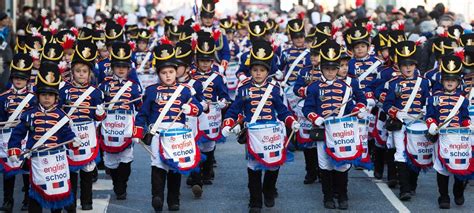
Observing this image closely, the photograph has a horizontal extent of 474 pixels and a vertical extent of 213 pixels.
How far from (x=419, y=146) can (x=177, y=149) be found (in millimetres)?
2863

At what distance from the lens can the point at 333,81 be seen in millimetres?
15227

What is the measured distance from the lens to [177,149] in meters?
14.2

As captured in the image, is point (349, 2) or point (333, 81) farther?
point (349, 2)

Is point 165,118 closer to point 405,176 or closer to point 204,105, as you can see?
point 204,105

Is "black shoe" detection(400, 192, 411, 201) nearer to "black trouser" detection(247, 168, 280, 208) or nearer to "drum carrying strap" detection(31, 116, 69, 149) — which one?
"black trouser" detection(247, 168, 280, 208)

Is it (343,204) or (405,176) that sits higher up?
(405,176)

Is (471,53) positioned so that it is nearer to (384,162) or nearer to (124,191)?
(384,162)

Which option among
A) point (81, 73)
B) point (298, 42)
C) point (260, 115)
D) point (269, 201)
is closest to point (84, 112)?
point (81, 73)

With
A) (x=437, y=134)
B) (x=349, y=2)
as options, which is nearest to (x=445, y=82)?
(x=437, y=134)

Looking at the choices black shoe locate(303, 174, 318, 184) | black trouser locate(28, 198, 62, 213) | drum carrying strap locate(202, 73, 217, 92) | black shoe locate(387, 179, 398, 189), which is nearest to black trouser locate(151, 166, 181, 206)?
black trouser locate(28, 198, 62, 213)

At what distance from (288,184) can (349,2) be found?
136 ft

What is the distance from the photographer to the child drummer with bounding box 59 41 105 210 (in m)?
14.5

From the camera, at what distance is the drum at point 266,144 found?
566 inches

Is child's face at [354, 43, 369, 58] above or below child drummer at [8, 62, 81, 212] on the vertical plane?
above
